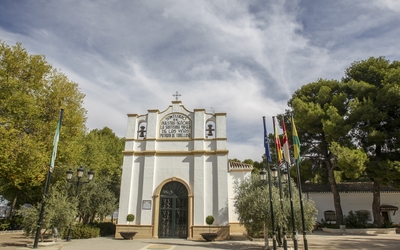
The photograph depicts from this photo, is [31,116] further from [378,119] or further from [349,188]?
[349,188]

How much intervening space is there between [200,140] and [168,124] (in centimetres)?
292

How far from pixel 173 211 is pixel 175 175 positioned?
252 cm

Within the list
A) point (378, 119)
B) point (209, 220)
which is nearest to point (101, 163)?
point (209, 220)

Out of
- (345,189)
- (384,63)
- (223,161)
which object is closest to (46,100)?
(223,161)

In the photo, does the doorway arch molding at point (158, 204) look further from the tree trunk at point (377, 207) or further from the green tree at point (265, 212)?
the tree trunk at point (377, 207)

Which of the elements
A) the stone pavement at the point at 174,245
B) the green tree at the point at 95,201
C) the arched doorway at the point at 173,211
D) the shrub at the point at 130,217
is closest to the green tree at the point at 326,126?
the stone pavement at the point at 174,245

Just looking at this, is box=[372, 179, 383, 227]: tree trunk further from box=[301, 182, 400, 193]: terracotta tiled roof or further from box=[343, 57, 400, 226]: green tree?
box=[301, 182, 400, 193]: terracotta tiled roof

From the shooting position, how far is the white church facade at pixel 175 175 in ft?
60.4

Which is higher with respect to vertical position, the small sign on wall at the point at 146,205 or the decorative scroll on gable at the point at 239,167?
the decorative scroll on gable at the point at 239,167

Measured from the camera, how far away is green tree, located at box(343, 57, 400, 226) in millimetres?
21438

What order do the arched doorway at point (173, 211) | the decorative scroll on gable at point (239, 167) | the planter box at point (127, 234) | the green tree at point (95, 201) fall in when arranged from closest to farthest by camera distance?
1. the planter box at point (127, 234)
2. the arched doorway at point (173, 211)
3. the green tree at point (95, 201)
4. the decorative scroll on gable at point (239, 167)

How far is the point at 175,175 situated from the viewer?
1958 cm

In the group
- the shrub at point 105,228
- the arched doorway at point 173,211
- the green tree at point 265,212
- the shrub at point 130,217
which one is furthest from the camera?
the shrub at point 105,228

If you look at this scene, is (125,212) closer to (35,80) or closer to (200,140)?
(200,140)
